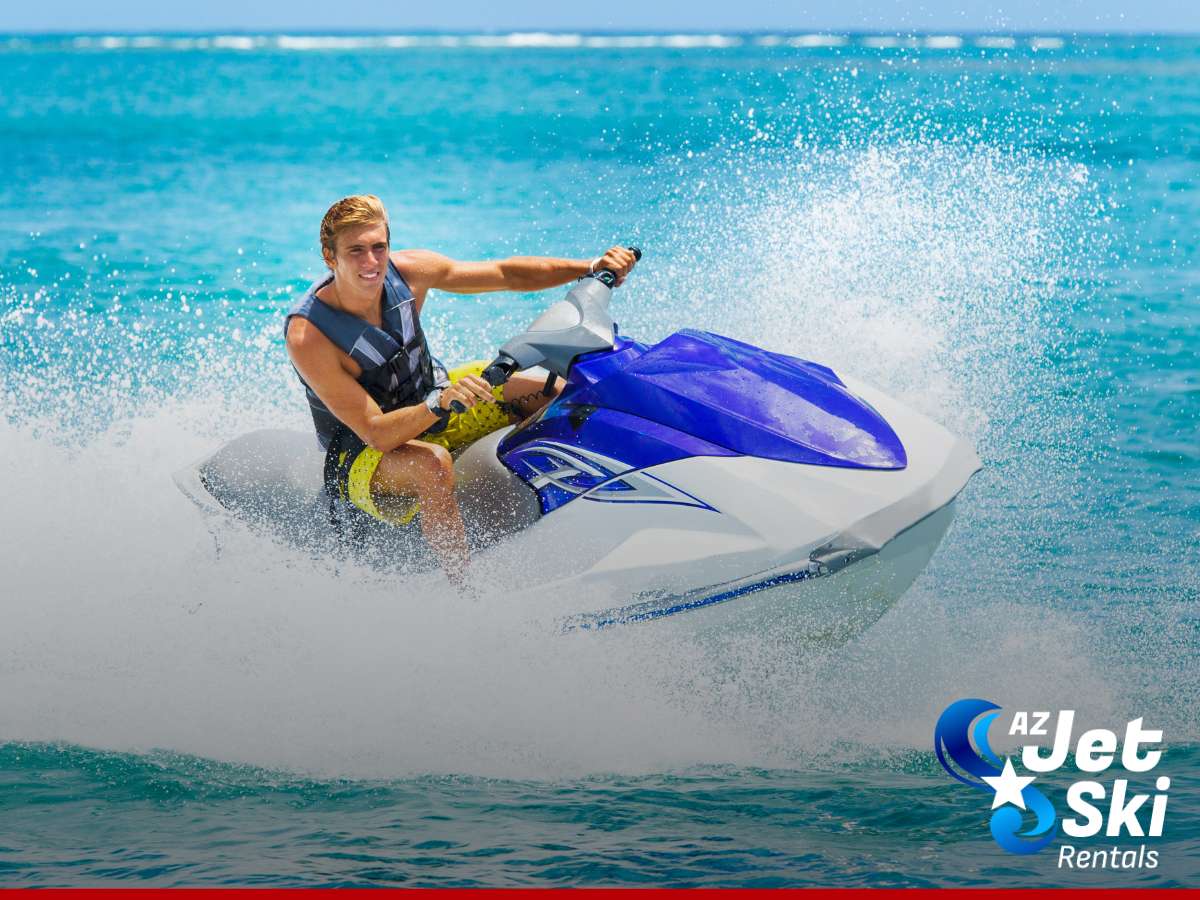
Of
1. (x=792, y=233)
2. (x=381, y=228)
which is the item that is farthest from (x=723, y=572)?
(x=792, y=233)

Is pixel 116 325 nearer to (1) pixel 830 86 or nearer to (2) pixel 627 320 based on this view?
(2) pixel 627 320

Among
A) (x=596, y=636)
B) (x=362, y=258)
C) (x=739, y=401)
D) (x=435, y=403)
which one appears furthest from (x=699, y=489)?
(x=362, y=258)

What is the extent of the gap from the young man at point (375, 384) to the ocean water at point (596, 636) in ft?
0.85

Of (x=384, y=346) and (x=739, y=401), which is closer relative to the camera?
(x=739, y=401)

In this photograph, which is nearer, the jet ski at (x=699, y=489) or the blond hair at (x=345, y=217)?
the jet ski at (x=699, y=489)

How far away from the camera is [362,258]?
11.1 ft

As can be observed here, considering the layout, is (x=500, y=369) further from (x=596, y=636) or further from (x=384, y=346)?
(x=596, y=636)

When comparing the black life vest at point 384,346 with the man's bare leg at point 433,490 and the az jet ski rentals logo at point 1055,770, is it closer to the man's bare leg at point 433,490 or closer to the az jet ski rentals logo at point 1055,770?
the man's bare leg at point 433,490

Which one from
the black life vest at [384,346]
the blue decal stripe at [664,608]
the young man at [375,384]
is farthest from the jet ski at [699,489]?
the black life vest at [384,346]

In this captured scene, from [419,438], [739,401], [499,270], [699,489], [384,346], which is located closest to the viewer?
[699,489]

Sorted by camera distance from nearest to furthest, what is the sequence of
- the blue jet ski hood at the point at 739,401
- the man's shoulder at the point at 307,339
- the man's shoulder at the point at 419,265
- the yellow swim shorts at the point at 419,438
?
1. the blue jet ski hood at the point at 739,401
2. the man's shoulder at the point at 307,339
3. the yellow swim shorts at the point at 419,438
4. the man's shoulder at the point at 419,265

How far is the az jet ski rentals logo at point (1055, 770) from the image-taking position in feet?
10.5

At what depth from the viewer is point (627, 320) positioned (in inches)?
303

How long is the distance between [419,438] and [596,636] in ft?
2.56
